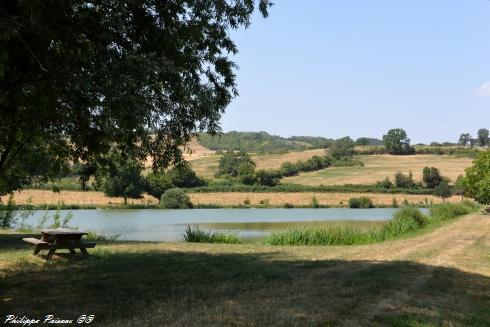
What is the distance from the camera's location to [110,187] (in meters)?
53.0

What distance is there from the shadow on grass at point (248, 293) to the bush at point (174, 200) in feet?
161

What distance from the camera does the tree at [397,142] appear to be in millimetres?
113312

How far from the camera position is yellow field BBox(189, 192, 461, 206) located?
71.2 meters

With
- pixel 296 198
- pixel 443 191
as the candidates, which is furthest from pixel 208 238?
pixel 443 191

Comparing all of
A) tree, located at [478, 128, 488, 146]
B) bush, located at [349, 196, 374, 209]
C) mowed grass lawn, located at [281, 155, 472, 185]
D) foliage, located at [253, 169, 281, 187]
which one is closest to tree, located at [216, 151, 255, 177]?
foliage, located at [253, 169, 281, 187]

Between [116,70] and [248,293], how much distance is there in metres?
3.74

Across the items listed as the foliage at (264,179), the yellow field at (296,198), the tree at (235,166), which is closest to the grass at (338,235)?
the yellow field at (296,198)

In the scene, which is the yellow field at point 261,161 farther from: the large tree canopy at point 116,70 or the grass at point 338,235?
the large tree canopy at point 116,70

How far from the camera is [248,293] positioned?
7.98 m

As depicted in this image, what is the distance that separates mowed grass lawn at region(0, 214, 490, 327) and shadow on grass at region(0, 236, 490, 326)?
15mm

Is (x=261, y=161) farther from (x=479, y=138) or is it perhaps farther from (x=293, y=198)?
(x=479, y=138)

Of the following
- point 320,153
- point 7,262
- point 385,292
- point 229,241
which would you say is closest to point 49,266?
point 7,262

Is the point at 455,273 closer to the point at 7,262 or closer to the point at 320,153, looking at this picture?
the point at 7,262

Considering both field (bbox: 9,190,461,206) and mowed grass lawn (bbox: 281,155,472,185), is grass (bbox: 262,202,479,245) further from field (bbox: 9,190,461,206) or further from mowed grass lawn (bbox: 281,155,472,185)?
mowed grass lawn (bbox: 281,155,472,185)
